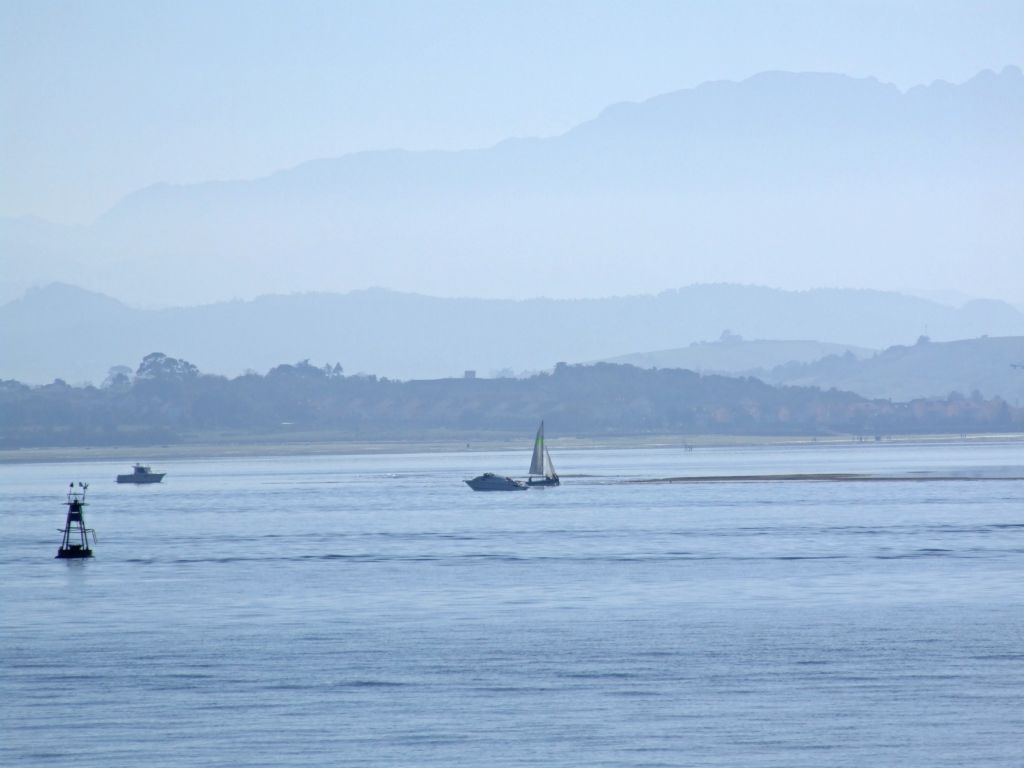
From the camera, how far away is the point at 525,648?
6188 centimetres

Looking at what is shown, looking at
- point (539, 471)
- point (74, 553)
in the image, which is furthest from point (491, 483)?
point (74, 553)

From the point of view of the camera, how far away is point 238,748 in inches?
1796

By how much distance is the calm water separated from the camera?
46000 millimetres

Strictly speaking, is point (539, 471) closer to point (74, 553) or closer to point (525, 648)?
point (74, 553)

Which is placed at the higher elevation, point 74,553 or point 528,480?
point 528,480

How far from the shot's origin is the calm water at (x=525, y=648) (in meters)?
46.0

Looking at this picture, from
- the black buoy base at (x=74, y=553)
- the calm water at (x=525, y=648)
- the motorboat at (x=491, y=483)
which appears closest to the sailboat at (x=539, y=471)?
the motorboat at (x=491, y=483)

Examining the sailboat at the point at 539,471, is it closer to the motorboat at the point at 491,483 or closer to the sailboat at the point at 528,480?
the sailboat at the point at 528,480

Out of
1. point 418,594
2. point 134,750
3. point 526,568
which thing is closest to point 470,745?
point 134,750

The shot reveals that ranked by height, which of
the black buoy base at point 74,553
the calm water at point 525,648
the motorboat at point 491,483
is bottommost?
the calm water at point 525,648

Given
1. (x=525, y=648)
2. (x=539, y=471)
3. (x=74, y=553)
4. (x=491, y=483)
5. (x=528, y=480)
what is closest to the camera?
(x=525, y=648)

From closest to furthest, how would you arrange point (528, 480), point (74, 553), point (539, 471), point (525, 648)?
point (525, 648) → point (74, 553) → point (528, 480) → point (539, 471)

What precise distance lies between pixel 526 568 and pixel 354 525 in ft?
136

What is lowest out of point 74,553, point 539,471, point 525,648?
point 525,648
